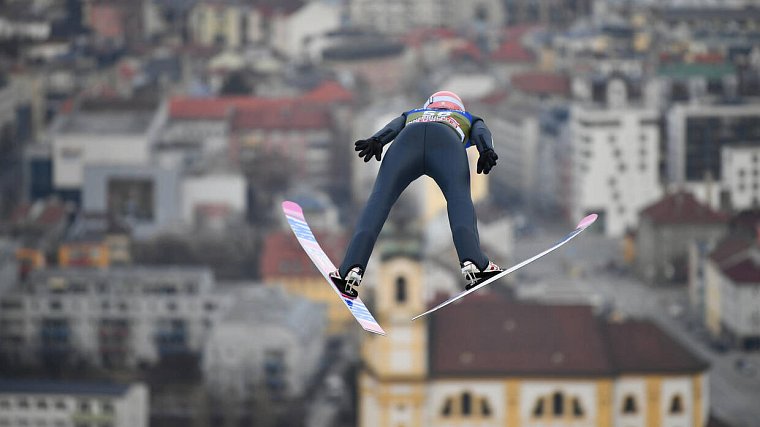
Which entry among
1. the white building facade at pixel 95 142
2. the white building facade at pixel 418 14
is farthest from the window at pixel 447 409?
the white building facade at pixel 418 14

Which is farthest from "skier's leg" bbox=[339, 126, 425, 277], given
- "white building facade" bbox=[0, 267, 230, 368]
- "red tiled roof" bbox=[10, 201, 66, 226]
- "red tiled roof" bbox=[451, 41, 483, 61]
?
"red tiled roof" bbox=[451, 41, 483, 61]

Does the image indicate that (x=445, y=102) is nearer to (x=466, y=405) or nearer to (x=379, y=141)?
(x=379, y=141)

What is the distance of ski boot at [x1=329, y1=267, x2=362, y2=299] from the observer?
13297 mm

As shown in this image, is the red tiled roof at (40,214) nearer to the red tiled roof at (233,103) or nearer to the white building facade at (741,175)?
the red tiled roof at (233,103)

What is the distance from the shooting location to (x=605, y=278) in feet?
170

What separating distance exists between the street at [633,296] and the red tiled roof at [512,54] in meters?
25.9

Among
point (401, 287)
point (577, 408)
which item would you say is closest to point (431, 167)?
point (401, 287)

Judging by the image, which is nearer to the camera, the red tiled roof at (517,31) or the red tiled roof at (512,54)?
the red tiled roof at (512,54)

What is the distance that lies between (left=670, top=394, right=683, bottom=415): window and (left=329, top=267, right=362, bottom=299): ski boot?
2434cm

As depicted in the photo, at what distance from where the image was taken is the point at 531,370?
36938 millimetres

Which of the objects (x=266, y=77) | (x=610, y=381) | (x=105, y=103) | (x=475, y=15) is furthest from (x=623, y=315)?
(x=475, y=15)

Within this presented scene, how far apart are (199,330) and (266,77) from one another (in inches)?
1346

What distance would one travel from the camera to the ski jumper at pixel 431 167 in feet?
43.1

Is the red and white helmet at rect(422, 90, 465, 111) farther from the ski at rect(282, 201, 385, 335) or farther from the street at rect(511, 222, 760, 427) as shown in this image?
the street at rect(511, 222, 760, 427)
